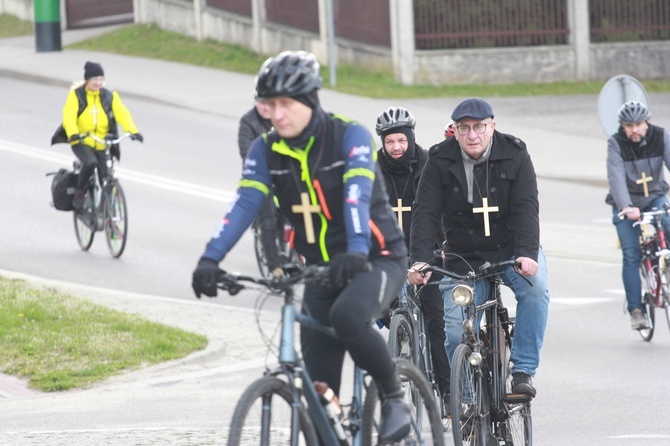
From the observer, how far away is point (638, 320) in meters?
12.0

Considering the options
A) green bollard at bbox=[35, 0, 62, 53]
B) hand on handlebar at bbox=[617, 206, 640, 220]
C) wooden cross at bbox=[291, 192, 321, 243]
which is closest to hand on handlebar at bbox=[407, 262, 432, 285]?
wooden cross at bbox=[291, 192, 321, 243]

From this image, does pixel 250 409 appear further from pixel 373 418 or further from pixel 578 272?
pixel 578 272

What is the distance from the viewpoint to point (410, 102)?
87.8ft

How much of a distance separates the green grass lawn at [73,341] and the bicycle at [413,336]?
2.97m

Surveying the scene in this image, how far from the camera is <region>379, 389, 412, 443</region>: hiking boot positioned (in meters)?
5.66

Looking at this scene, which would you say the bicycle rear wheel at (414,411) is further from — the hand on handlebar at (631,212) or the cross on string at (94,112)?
the cross on string at (94,112)

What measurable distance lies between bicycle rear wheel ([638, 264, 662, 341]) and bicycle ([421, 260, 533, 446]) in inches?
182

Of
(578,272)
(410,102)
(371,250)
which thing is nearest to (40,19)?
(410,102)

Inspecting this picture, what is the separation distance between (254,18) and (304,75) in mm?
26486

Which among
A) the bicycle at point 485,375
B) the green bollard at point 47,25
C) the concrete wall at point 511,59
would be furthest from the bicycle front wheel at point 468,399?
the green bollard at point 47,25

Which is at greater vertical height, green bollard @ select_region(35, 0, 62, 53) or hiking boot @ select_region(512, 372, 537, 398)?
green bollard @ select_region(35, 0, 62, 53)

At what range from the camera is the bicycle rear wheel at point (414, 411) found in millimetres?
5812

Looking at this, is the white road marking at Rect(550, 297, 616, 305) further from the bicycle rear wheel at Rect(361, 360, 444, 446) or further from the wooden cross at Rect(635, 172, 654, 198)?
the bicycle rear wheel at Rect(361, 360, 444, 446)

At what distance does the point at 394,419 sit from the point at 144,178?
48.9 feet
